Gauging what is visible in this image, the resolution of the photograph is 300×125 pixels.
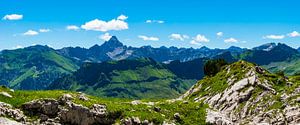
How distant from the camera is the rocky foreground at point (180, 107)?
63.3 m

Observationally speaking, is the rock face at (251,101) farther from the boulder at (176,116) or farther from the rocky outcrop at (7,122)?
the rocky outcrop at (7,122)

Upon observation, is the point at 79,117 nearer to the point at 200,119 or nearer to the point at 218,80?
the point at 200,119

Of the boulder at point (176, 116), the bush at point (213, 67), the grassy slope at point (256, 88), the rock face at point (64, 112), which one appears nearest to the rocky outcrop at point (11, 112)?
the rock face at point (64, 112)

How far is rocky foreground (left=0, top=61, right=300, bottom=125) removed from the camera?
63312 millimetres

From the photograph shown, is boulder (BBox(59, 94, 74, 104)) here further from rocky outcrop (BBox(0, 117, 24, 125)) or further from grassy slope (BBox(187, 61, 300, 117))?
grassy slope (BBox(187, 61, 300, 117))

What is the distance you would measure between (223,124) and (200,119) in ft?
13.2

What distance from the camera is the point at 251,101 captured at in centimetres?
8031

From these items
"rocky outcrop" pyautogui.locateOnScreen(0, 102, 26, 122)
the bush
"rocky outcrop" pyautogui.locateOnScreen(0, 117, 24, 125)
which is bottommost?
"rocky outcrop" pyautogui.locateOnScreen(0, 117, 24, 125)

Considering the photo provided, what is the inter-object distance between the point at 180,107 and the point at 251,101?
14.8 meters

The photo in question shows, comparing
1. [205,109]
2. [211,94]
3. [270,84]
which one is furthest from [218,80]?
[205,109]

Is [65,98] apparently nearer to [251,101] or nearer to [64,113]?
[64,113]

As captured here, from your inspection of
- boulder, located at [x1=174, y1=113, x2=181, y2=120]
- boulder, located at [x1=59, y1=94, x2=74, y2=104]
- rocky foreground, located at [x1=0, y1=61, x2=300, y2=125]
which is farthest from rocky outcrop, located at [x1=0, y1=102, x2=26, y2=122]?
boulder, located at [x1=174, y1=113, x2=181, y2=120]

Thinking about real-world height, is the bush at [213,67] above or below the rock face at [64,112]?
above

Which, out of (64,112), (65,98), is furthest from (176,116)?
(64,112)
